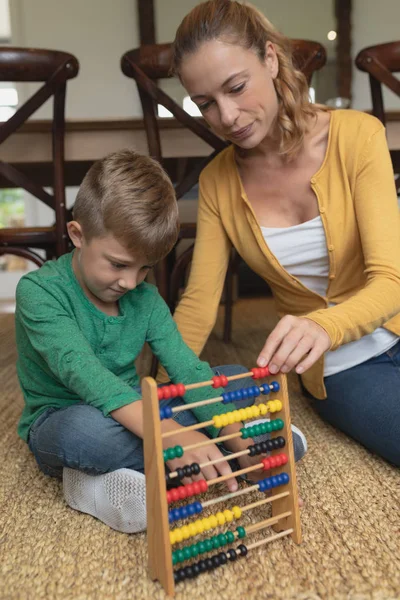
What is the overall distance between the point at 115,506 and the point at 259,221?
63 centimetres

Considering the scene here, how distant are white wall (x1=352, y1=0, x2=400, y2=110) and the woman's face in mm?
3163

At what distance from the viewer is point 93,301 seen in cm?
102

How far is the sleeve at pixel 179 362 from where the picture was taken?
3.31ft

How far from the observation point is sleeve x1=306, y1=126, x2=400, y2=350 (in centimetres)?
93

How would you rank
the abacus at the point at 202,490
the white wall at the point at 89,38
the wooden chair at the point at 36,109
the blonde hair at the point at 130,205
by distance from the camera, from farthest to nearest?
the white wall at the point at 89,38
the wooden chair at the point at 36,109
the blonde hair at the point at 130,205
the abacus at the point at 202,490

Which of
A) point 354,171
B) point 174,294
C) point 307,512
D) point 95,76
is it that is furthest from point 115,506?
point 95,76

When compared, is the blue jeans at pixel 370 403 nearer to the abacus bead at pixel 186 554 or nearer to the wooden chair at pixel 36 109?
the abacus bead at pixel 186 554

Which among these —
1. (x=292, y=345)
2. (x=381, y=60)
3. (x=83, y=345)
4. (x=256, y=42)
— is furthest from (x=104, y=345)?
(x=381, y=60)

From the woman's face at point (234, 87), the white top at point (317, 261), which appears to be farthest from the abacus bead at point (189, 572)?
the woman's face at point (234, 87)

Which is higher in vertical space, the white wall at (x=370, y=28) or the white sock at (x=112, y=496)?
the white wall at (x=370, y=28)

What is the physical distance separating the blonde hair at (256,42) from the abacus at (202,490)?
1.82 ft

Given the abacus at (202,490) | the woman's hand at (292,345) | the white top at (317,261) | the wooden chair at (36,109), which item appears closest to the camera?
the abacus at (202,490)

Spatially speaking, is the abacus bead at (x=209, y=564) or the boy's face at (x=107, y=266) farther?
the boy's face at (x=107, y=266)

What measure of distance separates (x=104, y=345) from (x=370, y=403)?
0.51 meters
